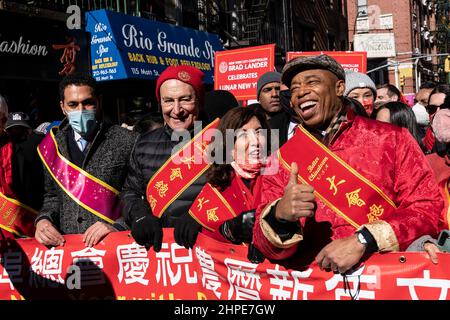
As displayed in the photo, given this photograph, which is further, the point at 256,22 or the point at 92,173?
the point at 256,22

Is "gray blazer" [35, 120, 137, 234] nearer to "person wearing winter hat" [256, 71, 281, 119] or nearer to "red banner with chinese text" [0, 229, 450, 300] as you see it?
"red banner with chinese text" [0, 229, 450, 300]

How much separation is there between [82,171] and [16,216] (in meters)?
0.70

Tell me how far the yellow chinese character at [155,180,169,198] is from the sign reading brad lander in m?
6.62

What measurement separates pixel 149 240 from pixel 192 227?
1.09ft

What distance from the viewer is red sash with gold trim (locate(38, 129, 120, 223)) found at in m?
4.04

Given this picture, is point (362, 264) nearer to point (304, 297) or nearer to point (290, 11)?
point (304, 297)

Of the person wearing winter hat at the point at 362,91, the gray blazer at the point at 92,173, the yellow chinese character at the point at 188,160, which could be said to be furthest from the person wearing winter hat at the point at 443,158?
the gray blazer at the point at 92,173

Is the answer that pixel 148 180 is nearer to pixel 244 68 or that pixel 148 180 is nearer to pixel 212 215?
pixel 212 215

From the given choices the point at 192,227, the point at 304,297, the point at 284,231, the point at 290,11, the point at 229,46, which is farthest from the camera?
the point at 290,11

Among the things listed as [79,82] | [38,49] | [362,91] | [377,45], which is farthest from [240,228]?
[377,45]

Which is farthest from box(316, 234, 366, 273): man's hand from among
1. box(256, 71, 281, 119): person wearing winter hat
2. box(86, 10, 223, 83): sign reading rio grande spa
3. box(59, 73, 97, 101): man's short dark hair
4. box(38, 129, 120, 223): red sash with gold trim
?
box(86, 10, 223, 83): sign reading rio grande spa

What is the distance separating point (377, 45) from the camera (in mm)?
39781

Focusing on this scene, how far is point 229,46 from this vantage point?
17641mm

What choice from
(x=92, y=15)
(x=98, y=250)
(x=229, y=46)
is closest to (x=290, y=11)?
(x=229, y=46)
